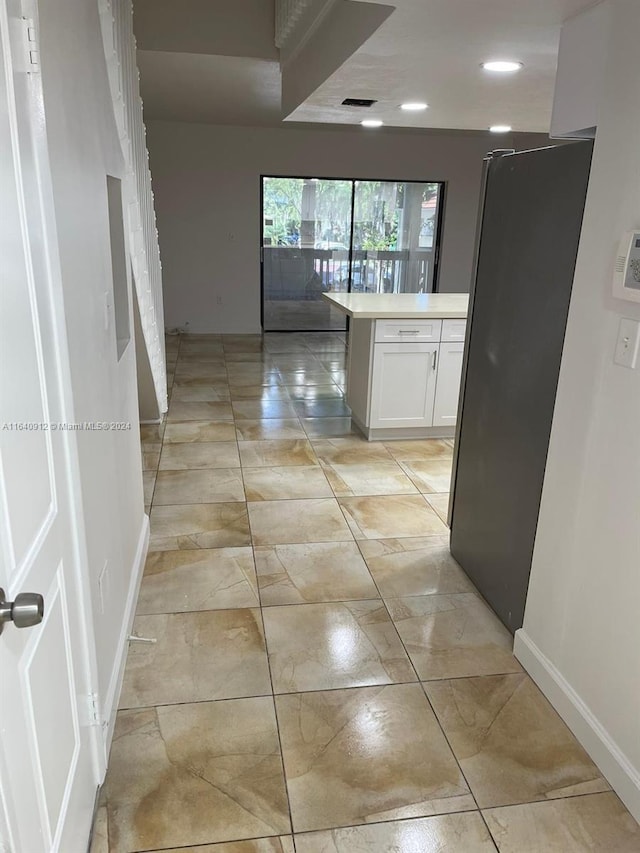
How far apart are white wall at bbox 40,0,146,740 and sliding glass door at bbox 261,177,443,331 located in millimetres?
6395

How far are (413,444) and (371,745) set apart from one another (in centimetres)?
281

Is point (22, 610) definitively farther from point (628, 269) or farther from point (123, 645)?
point (628, 269)

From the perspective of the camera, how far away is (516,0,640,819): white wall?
Answer: 167cm

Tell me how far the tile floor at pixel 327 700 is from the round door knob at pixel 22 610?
3.13 feet

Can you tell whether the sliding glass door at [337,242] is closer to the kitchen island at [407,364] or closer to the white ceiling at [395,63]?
the white ceiling at [395,63]

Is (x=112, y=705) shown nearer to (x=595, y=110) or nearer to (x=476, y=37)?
(x=595, y=110)

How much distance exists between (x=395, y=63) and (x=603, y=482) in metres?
1.88

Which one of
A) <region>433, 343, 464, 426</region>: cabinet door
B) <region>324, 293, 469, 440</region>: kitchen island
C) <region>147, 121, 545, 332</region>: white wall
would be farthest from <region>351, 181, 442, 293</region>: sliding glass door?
<region>433, 343, 464, 426</region>: cabinet door

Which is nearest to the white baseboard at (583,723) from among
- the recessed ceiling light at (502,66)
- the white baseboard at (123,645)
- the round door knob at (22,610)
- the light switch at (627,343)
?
the light switch at (627,343)

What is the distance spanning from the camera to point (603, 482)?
1.80 meters

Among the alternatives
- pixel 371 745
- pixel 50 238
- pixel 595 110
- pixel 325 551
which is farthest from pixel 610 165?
pixel 325 551

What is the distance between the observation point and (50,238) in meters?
1.25

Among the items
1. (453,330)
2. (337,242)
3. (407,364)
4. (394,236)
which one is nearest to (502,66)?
(453,330)

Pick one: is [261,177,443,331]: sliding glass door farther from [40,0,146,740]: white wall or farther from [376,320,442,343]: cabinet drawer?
[40,0,146,740]: white wall
